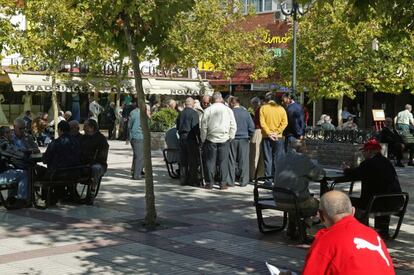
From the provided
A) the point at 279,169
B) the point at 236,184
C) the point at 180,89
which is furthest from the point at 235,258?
the point at 180,89

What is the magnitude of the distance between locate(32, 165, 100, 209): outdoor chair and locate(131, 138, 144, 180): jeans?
9.11 feet

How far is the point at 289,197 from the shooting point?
7711 millimetres

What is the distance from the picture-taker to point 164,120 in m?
21.8

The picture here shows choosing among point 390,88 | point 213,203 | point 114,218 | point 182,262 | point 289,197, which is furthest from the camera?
point 390,88

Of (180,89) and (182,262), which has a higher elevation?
(180,89)

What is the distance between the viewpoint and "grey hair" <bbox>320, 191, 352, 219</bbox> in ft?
12.0

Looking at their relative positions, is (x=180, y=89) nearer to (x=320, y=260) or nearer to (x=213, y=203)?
(x=213, y=203)

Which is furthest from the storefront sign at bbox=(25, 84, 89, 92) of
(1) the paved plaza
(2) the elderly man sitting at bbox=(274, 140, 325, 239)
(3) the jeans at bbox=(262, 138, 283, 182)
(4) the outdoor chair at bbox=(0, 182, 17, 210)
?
(2) the elderly man sitting at bbox=(274, 140, 325, 239)

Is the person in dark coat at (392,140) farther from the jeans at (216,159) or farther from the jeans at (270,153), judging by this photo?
the jeans at (216,159)

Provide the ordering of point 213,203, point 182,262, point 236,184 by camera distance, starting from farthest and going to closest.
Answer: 1. point 236,184
2. point 213,203
3. point 182,262

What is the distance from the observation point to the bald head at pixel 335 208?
3666 millimetres

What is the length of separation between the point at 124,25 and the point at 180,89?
28937mm

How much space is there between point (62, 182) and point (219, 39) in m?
21.5

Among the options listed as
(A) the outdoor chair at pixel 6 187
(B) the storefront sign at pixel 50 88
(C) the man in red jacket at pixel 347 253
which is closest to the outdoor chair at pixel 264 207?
(A) the outdoor chair at pixel 6 187
